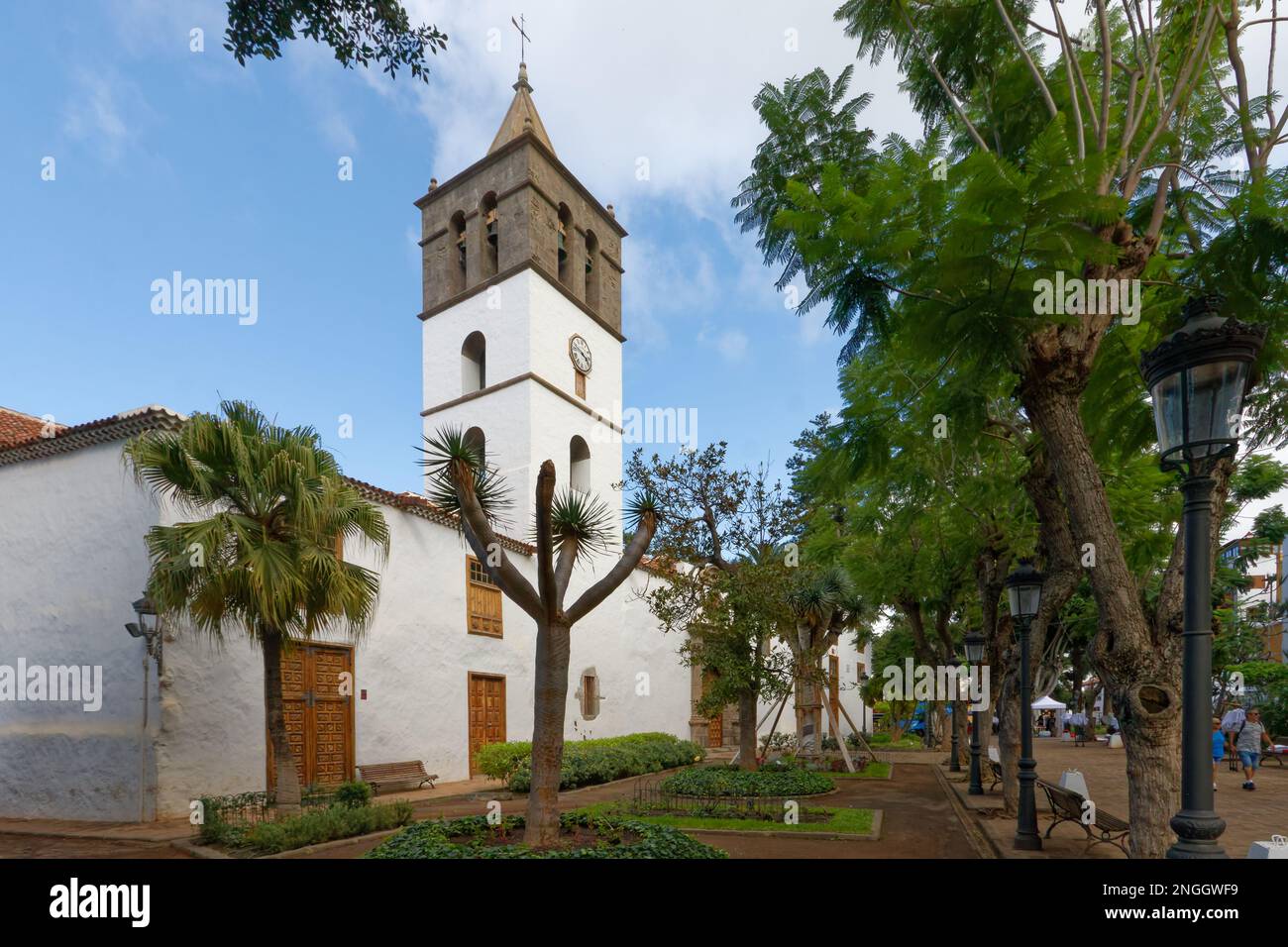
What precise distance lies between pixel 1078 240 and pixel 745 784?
1166cm

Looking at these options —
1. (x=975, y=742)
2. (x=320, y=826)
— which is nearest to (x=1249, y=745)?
(x=975, y=742)

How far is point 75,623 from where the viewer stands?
44.6 feet

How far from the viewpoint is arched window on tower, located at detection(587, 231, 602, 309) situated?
99.5 ft

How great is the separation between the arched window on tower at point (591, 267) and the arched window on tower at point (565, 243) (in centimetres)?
120

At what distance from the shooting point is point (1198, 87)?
8570 millimetres

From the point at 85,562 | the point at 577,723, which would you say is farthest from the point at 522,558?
the point at 85,562

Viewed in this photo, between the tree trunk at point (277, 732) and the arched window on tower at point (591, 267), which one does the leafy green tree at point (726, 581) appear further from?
the arched window on tower at point (591, 267)

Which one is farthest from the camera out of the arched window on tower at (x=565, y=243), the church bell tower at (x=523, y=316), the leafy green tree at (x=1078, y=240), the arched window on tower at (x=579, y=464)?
the arched window on tower at (x=565, y=243)

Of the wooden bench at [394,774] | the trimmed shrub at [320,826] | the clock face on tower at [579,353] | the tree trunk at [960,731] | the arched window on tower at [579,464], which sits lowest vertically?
the tree trunk at [960,731]

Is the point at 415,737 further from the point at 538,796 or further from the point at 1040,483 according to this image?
the point at 1040,483

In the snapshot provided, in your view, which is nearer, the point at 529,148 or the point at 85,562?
the point at 85,562

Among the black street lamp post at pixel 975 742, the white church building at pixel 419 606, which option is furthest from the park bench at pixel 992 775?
the white church building at pixel 419 606

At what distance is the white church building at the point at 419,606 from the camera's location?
1304 cm
